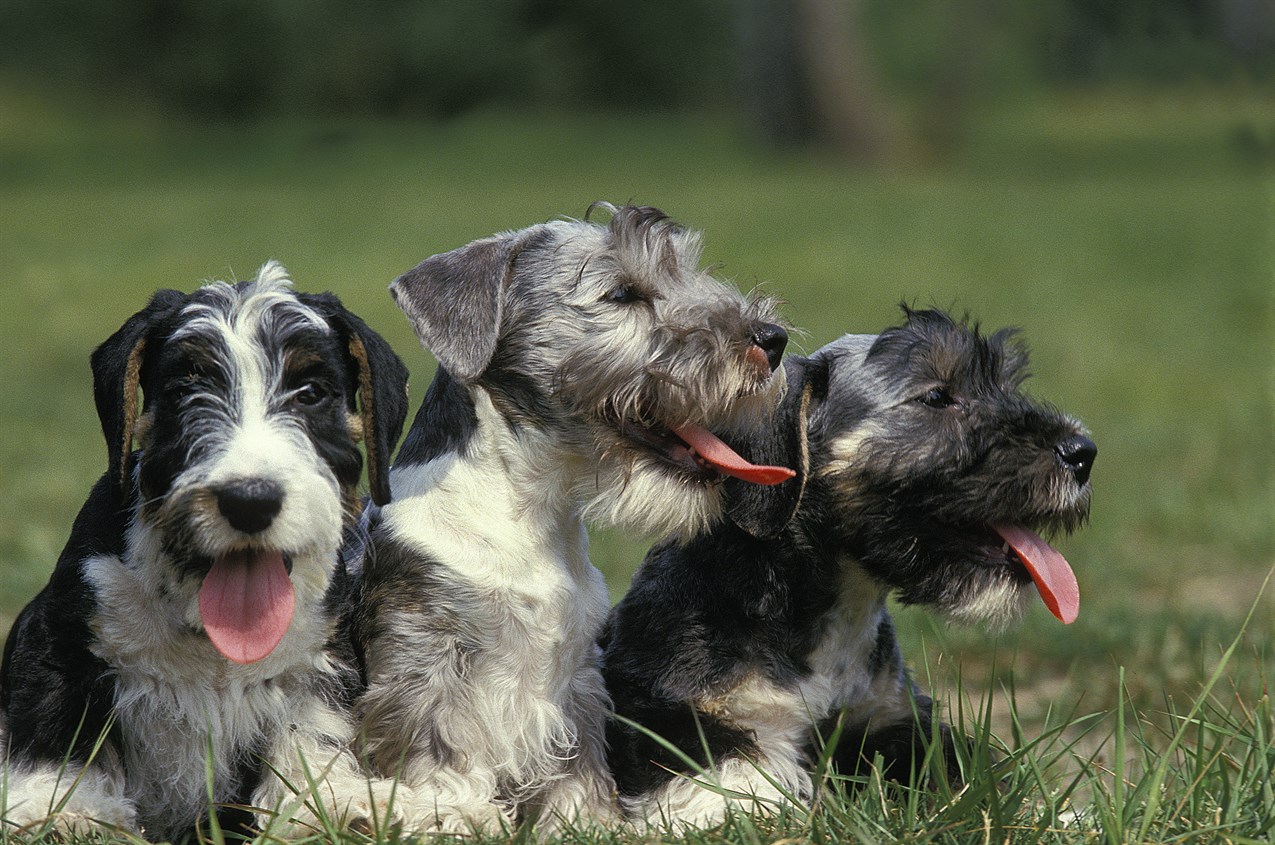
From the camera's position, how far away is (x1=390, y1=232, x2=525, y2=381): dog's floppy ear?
15.7 ft

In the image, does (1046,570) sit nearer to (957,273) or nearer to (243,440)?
(243,440)

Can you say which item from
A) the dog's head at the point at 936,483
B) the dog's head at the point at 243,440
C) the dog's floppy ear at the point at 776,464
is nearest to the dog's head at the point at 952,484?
the dog's head at the point at 936,483

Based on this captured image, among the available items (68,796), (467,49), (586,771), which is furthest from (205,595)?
(467,49)

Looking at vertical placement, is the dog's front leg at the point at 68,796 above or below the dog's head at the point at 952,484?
below

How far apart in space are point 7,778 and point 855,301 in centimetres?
1512

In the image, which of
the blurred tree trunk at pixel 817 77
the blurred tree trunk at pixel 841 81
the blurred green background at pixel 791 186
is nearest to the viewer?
the blurred green background at pixel 791 186

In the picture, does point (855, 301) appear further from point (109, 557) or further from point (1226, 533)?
point (109, 557)

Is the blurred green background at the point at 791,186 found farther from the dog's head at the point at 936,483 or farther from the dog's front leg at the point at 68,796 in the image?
the dog's front leg at the point at 68,796

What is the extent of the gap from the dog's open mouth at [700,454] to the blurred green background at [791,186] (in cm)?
84

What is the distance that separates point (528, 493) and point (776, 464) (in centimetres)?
84

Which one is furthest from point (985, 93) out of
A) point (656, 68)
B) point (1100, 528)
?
point (1100, 528)

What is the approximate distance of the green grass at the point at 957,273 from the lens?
6574 millimetres

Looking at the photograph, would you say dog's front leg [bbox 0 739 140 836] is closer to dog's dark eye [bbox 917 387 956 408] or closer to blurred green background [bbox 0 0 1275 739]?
blurred green background [bbox 0 0 1275 739]

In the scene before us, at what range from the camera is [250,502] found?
13.1ft
